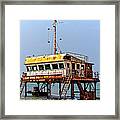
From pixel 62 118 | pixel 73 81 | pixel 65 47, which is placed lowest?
pixel 62 118

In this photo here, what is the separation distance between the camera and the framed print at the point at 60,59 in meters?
2.31

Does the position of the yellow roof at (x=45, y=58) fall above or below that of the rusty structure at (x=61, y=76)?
above

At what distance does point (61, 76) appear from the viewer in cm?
231

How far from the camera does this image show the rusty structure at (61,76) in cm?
231

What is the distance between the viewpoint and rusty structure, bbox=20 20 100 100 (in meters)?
2.31

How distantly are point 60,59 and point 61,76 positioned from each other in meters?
0.08

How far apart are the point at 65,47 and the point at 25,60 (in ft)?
Answer: 0.63

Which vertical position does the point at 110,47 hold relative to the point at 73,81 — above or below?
above

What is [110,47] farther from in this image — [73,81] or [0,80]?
[0,80]

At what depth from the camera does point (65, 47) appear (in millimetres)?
2307

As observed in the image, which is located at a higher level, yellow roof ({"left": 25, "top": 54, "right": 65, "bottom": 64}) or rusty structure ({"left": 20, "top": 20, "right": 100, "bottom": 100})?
yellow roof ({"left": 25, "top": 54, "right": 65, "bottom": 64})

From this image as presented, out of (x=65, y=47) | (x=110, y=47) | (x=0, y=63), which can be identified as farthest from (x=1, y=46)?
(x=110, y=47)

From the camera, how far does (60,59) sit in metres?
2.31

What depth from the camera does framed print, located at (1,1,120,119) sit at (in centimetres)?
231
